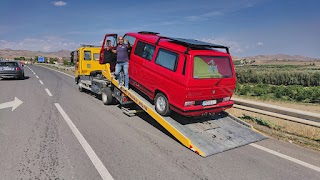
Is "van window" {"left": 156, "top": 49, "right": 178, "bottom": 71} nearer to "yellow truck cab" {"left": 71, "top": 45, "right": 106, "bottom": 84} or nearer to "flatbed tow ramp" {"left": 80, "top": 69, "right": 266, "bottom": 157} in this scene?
"flatbed tow ramp" {"left": 80, "top": 69, "right": 266, "bottom": 157}

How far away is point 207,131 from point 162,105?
1.37 metres

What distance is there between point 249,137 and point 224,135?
639mm

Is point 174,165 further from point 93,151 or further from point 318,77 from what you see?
point 318,77

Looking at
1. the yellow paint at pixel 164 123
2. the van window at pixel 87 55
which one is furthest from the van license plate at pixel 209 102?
the van window at pixel 87 55

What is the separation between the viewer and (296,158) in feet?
16.0

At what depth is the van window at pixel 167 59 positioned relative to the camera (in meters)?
A: 6.08

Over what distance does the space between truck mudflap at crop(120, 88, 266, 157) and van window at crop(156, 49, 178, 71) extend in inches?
50.3

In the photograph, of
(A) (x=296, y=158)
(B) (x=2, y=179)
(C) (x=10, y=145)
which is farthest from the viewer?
(C) (x=10, y=145)

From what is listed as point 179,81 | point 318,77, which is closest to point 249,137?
point 179,81

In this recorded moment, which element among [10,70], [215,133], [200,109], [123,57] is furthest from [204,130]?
[10,70]

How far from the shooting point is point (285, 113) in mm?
6301

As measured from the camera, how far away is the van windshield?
229 inches

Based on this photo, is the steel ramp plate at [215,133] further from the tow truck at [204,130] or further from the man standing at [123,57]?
the man standing at [123,57]

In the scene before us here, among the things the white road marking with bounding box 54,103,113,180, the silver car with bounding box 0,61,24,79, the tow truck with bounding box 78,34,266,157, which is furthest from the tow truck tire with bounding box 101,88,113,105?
the silver car with bounding box 0,61,24,79
